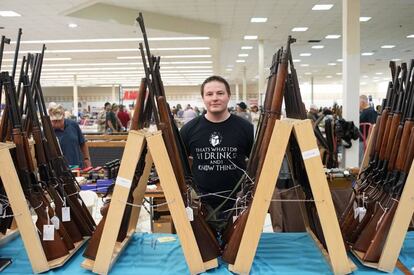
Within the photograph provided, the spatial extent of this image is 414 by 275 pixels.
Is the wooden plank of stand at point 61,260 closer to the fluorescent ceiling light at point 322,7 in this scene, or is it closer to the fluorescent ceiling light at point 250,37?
the fluorescent ceiling light at point 322,7

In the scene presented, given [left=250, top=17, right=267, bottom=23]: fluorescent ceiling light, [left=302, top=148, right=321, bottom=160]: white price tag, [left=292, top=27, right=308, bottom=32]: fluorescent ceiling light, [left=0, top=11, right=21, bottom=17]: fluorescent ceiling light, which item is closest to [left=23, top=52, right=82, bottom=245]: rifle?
[left=302, top=148, right=321, bottom=160]: white price tag

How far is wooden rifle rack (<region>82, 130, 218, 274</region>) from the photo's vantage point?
151 centimetres

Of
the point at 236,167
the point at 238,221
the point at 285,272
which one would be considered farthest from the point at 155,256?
the point at 236,167

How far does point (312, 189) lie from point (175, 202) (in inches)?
20.5

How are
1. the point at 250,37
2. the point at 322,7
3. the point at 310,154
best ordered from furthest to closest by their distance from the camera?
the point at 250,37
the point at 322,7
the point at 310,154

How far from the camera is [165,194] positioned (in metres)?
1.52

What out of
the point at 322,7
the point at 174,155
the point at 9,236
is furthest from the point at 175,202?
the point at 322,7

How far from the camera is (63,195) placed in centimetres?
181

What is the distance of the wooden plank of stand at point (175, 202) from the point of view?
1510 millimetres

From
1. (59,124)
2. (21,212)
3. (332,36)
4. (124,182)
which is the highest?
(332,36)

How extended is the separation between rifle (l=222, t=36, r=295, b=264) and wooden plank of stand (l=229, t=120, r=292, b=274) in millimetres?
38

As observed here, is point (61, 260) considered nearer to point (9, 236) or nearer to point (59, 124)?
point (9, 236)

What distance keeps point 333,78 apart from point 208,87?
29394 millimetres

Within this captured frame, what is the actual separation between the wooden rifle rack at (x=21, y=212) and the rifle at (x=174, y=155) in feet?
1.92
